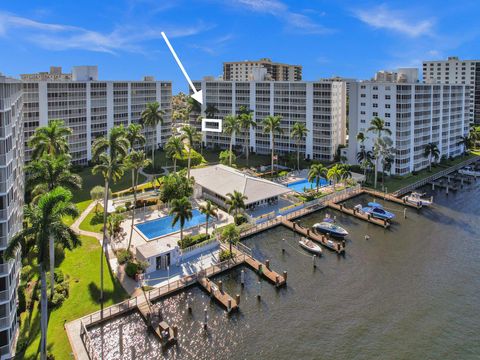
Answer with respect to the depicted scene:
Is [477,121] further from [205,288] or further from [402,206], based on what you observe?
[205,288]

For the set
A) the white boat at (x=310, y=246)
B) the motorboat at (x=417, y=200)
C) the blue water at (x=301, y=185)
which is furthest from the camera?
the blue water at (x=301, y=185)

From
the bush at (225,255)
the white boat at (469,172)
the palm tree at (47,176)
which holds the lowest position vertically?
the bush at (225,255)

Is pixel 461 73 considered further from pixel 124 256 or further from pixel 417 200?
pixel 124 256

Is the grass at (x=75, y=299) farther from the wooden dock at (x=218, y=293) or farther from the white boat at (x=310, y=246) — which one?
the white boat at (x=310, y=246)

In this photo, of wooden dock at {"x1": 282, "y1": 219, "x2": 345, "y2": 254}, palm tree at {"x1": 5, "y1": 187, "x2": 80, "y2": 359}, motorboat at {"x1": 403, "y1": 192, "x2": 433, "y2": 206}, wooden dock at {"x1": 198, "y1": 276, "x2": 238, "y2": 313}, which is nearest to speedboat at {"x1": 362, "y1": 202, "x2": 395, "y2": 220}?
motorboat at {"x1": 403, "y1": 192, "x2": 433, "y2": 206}

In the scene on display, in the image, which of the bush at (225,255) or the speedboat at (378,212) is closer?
the bush at (225,255)

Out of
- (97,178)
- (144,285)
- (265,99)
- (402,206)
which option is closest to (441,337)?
(144,285)

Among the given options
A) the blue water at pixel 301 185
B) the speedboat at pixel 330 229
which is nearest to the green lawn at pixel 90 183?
the blue water at pixel 301 185

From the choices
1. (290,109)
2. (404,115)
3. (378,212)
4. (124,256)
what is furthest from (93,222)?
(404,115)
